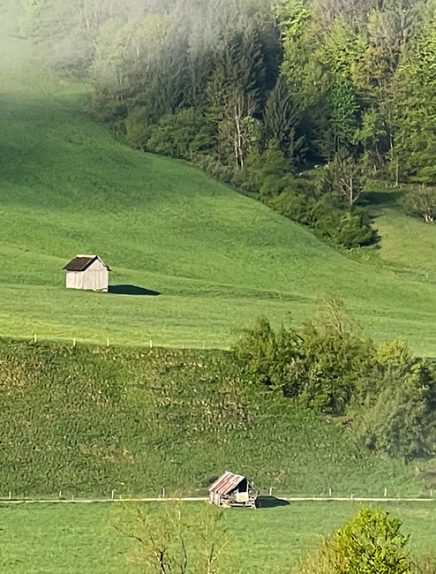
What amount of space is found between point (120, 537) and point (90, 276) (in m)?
37.1

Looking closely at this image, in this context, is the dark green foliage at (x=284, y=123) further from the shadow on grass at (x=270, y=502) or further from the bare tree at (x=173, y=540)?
the bare tree at (x=173, y=540)

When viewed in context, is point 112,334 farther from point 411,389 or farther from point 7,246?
point 7,246

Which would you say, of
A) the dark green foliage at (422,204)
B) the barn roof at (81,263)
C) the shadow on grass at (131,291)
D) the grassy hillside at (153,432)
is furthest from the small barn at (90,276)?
the dark green foliage at (422,204)

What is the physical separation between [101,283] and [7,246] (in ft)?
38.1

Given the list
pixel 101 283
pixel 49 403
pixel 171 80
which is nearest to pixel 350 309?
pixel 101 283

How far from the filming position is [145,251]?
3910 inches

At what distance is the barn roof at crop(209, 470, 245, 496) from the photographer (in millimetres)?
56688

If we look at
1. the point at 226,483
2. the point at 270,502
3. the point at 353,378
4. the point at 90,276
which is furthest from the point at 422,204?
the point at 226,483

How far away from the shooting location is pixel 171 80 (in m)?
130

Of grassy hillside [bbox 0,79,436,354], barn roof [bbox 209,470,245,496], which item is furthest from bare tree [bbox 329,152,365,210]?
barn roof [bbox 209,470,245,496]

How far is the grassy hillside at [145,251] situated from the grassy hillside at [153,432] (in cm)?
354

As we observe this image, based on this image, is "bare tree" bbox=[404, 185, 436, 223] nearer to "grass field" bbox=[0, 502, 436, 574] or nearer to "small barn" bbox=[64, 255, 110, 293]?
"small barn" bbox=[64, 255, 110, 293]

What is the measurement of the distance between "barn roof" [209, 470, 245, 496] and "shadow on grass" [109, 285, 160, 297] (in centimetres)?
2918

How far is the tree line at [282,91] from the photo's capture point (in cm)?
11581
